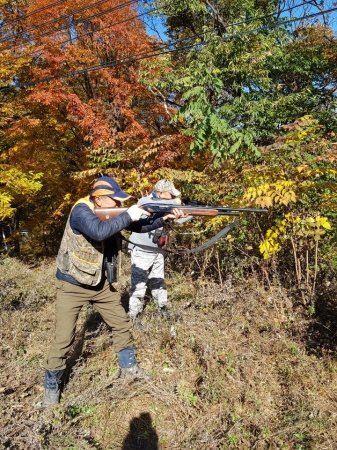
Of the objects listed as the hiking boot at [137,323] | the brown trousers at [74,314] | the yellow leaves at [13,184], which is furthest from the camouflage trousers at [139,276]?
the yellow leaves at [13,184]

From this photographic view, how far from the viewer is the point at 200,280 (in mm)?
5332

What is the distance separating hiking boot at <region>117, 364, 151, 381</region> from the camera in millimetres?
3321

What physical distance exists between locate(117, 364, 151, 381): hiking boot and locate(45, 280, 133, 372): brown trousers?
0.72ft

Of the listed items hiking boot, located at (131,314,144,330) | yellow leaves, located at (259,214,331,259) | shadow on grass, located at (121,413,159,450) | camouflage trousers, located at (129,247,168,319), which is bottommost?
shadow on grass, located at (121,413,159,450)

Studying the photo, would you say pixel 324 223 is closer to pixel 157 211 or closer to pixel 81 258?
pixel 157 211

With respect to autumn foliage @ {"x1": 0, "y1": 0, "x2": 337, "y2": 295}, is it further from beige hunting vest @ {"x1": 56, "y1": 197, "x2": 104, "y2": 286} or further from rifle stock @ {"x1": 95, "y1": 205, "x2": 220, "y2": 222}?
beige hunting vest @ {"x1": 56, "y1": 197, "x2": 104, "y2": 286}

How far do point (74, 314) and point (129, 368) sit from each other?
2.75ft

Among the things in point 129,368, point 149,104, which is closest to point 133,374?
point 129,368

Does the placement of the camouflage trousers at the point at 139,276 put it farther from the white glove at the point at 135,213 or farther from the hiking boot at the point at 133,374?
the white glove at the point at 135,213

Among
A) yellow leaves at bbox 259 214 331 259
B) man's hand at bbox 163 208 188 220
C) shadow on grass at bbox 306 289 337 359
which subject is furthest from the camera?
yellow leaves at bbox 259 214 331 259

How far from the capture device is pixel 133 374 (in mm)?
3348

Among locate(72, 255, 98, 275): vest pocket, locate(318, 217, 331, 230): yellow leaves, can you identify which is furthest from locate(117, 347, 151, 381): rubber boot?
locate(318, 217, 331, 230): yellow leaves

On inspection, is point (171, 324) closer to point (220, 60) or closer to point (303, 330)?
point (303, 330)

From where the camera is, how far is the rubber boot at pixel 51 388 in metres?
2.96
